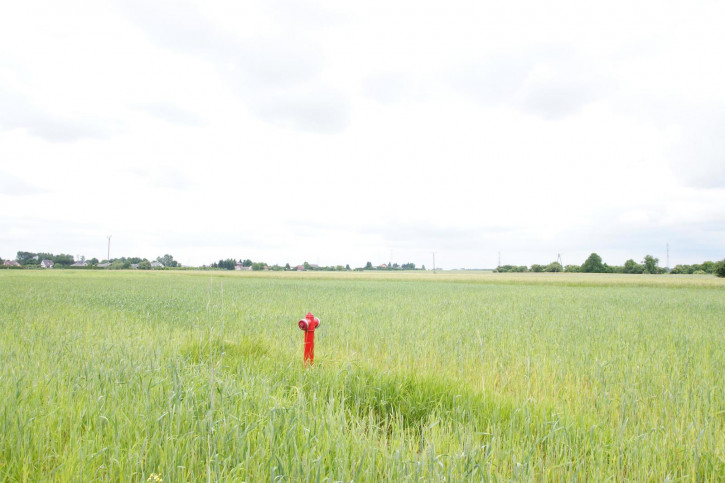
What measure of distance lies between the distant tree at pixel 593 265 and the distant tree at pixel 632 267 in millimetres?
7728

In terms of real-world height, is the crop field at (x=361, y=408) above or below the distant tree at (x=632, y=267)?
below

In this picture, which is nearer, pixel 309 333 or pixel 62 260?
pixel 309 333

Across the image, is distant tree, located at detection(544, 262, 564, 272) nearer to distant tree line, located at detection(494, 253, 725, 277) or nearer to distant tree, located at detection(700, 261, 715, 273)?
distant tree line, located at detection(494, 253, 725, 277)

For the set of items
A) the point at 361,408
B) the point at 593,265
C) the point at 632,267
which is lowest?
the point at 361,408

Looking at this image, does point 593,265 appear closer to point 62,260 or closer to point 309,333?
point 309,333

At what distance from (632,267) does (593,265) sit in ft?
41.5

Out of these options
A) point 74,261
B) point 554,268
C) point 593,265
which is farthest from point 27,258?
point 593,265

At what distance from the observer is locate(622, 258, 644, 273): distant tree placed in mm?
93700

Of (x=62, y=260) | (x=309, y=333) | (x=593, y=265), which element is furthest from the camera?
(x=62, y=260)

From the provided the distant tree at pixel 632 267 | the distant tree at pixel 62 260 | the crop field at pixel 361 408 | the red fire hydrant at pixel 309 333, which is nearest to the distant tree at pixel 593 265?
the distant tree at pixel 632 267

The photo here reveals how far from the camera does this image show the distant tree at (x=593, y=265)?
347 ft

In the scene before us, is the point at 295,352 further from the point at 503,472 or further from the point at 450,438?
the point at 503,472

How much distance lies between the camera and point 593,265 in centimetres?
10719

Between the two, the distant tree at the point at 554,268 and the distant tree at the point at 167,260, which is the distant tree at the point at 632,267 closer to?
the distant tree at the point at 554,268
